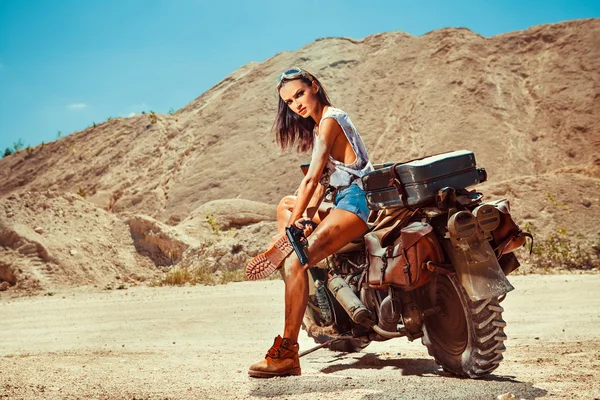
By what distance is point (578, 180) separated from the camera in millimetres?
19828

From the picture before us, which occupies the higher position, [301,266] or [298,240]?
[298,240]

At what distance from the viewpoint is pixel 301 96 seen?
4.62m

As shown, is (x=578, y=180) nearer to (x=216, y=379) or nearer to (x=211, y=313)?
(x=211, y=313)

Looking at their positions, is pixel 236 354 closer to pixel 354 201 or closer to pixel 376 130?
pixel 354 201

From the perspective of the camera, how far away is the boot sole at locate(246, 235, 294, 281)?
4121mm

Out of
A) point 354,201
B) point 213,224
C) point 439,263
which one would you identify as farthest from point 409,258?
point 213,224

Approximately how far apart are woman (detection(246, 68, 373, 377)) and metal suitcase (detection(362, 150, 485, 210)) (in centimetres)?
15

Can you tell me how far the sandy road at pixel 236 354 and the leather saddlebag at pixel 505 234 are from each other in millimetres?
764

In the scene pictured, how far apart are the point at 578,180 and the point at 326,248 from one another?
17408mm

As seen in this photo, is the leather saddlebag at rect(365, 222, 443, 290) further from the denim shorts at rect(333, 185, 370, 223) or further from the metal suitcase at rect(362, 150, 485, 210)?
the denim shorts at rect(333, 185, 370, 223)

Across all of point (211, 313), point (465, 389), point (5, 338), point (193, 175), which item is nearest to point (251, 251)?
point (211, 313)

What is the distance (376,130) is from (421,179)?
28795mm

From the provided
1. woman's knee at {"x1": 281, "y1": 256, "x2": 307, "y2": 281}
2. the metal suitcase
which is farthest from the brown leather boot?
the metal suitcase

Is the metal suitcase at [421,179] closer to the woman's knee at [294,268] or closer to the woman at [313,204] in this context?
the woman at [313,204]
